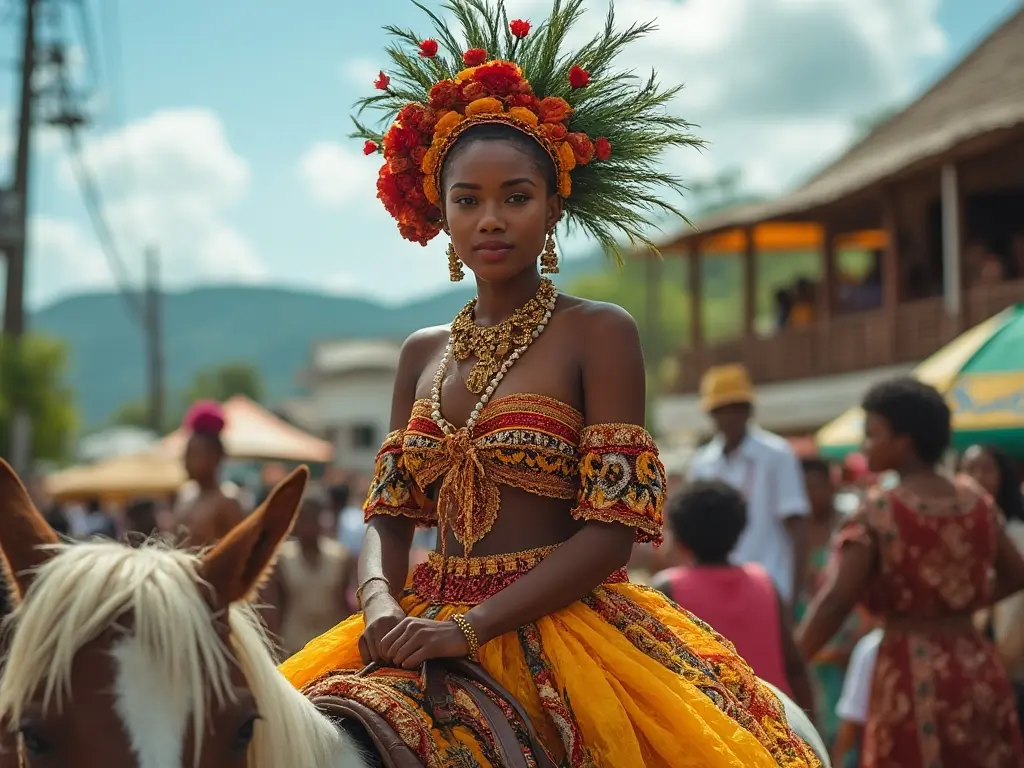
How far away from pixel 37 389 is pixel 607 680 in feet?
99.4

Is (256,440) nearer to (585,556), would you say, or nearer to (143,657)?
(585,556)

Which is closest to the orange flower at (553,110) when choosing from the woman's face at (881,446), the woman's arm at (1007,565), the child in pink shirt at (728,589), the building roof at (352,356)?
the woman's face at (881,446)

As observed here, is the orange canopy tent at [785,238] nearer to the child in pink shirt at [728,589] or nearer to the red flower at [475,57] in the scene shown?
the child in pink shirt at [728,589]

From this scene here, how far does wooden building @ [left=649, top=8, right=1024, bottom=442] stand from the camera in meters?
19.7

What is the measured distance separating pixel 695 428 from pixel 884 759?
943 inches

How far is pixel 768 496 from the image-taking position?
862cm

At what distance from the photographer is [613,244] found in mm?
3988

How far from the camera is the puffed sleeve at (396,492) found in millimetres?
3723

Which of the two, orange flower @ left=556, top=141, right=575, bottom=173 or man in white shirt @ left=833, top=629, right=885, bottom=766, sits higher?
orange flower @ left=556, top=141, right=575, bottom=173

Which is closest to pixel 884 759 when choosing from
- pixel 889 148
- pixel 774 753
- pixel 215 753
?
pixel 774 753

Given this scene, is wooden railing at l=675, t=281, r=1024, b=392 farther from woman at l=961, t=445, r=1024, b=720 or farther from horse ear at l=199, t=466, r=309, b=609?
horse ear at l=199, t=466, r=309, b=609

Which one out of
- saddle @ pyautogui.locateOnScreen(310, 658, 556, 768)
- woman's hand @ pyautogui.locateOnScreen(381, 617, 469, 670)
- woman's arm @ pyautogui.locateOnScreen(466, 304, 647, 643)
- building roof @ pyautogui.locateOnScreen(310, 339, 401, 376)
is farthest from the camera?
building roof @ pyautogui.locateOnScreen(310, 339, 401, 376)

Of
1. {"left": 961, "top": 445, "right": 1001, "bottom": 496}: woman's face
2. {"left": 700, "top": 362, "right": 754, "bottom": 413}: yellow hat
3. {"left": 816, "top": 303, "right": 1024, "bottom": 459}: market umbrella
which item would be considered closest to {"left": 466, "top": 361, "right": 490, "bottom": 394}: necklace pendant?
{"left": 961, "top": 445, "right": 1001, "bottom": 496}: woman's face

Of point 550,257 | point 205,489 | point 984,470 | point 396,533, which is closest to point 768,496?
point 984,470
